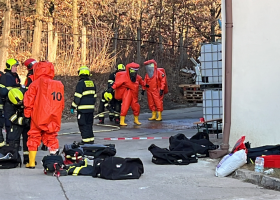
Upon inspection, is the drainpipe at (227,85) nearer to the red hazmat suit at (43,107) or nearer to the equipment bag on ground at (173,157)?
the equipment bag on ground at (173,157)

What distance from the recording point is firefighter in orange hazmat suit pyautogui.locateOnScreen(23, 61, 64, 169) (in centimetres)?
783

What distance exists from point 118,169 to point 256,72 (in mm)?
3396

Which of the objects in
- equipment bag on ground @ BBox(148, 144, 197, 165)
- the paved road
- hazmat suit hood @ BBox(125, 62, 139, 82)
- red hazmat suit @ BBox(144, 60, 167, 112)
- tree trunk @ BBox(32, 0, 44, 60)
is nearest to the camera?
the paved road

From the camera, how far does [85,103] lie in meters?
10.1

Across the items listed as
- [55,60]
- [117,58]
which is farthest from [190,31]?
[55,60]

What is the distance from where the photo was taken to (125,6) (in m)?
26.0

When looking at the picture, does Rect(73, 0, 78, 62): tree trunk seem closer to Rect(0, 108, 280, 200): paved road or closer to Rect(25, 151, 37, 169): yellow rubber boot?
Rect(0, 108, 280, 200): paved road

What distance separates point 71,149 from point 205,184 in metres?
2.59

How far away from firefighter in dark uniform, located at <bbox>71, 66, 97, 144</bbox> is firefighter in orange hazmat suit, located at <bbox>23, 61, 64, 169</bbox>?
196cm

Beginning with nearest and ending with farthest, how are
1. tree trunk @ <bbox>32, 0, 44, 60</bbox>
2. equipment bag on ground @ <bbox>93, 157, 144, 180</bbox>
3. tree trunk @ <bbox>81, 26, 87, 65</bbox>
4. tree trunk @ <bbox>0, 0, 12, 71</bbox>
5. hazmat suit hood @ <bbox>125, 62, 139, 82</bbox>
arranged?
equipment bag on ground @ <bbox>93, 157, 144, 180</bbox> < hazmat suit hood @ <bbox>125, 62, 139, 82</bbox> < tree trunk @ <bbox>0, 0, 12, 71</bbox> < tree trunk @ <bbox>32, 0, 44, 60</bbox> < tree trunk @ <bbox>81, 26, 87, 65</bbox>

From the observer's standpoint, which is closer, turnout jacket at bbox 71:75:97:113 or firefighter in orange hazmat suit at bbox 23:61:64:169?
firefighter in orange hazmat suit at bbox 23:61:64:169

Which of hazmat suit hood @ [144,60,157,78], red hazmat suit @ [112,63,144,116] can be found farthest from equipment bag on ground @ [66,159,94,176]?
hazmat suit hood @ [144,60,157,78]

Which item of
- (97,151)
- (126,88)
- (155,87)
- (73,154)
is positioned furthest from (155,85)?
(73,154)

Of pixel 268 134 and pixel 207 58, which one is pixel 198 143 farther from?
pixel 207 58
